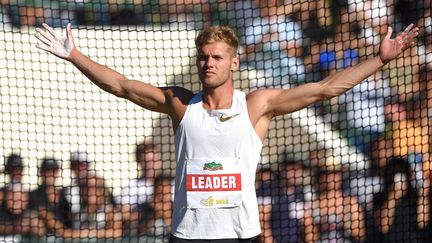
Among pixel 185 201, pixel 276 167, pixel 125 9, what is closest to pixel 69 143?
pixel 125 9

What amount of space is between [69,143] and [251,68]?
1738 millimetres

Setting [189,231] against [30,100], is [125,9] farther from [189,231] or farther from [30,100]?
[189,231]

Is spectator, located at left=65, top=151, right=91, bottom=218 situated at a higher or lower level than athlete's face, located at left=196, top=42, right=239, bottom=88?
lower

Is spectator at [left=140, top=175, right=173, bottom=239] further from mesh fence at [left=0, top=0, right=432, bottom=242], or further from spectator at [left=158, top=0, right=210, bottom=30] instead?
spectator at [left=158, top=0, right=210, bottom=30]

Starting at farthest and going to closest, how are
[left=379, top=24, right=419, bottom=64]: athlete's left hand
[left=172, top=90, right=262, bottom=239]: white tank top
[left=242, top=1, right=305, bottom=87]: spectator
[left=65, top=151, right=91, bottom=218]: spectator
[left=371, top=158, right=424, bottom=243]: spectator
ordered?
[left=65, top=151, right=91, bottom=218]: spectator → [left=242, top=1, right=305, bottom=87]: spectator → [left=371, top=158, right=424, bottom=243]: spectator → [left=379, top=24, right=419, bottom=64]: athlete's left hand → [left=172, top=90, right=262, bottom=239]: white tank top

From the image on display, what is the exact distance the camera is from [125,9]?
8188 millimetres

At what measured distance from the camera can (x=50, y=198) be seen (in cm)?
813

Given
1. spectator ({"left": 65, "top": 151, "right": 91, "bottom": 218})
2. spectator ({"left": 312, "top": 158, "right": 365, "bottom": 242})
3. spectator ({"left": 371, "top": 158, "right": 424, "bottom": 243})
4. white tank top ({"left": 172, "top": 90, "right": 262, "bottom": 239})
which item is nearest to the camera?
white tank top ({"left": 172, "top": 90, "right": 262, "bottom": 239})

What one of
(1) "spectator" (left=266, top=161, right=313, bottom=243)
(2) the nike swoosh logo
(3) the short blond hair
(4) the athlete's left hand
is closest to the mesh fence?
(1) "spectator" (left=266, top=161, right=313, bottom=243)

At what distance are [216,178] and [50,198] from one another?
3932mm

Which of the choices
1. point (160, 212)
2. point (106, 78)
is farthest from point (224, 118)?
point (160, 212)

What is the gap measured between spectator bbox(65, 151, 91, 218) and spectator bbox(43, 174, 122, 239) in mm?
43

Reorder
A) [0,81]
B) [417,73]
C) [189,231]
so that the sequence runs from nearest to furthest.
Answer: [189,231] → [417,73] → [0,81]

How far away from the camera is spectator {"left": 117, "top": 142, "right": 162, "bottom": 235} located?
8.09 metres
